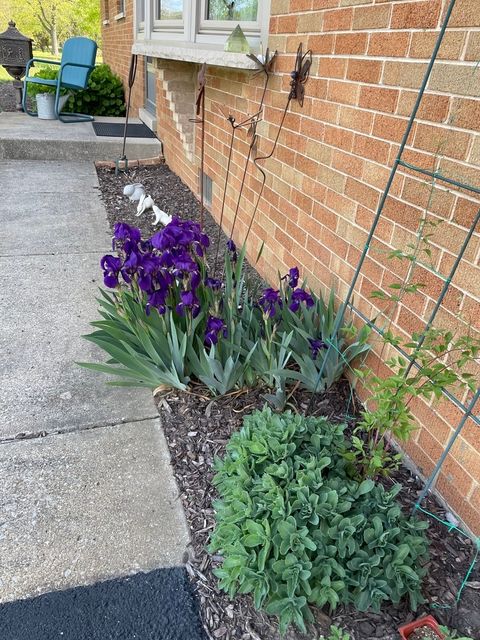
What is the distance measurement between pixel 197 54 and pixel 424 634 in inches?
151

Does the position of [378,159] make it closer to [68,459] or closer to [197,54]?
[68,459]

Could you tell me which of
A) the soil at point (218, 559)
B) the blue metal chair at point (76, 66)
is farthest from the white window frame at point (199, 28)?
the blue metal chair at point (76, 66)

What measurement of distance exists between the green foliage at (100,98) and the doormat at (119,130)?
1.29 m

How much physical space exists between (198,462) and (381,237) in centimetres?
119

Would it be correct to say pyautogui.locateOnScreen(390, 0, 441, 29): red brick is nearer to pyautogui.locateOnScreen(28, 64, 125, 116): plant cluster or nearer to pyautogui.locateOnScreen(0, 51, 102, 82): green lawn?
pyautogui.locateOnScreen(28, 64, 125, 116): plant cluster

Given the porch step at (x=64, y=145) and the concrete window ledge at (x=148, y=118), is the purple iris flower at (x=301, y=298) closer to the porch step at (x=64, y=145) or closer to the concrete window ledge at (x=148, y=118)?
the porch step at (x=64, y=145)

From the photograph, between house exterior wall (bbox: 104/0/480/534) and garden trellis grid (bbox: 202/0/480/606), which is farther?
house exterior wall (bbox: 104/0/480/534)

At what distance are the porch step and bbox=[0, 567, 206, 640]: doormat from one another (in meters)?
6.00

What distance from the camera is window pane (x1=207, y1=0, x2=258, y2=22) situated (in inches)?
135

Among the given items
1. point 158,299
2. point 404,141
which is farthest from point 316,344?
point 404,141

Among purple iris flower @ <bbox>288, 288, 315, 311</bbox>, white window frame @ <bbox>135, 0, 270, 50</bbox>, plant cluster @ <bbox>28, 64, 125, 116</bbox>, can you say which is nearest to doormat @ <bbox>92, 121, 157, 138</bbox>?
plant cluster @ <bbox>28, 64, 125, 116</bbox>

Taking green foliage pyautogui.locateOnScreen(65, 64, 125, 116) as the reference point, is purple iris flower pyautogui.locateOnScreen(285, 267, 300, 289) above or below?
above

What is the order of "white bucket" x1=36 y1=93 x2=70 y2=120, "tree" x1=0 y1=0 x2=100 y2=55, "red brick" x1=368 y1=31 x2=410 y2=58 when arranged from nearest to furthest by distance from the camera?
"red brick" x1=368 y1=31 x2=410 y2=58
"white bucket" x1=36 y1=93 x2=70 y2=120
"tree" x1=0 y1=0 x2=100 y2=55

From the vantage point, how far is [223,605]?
1.56 metres
